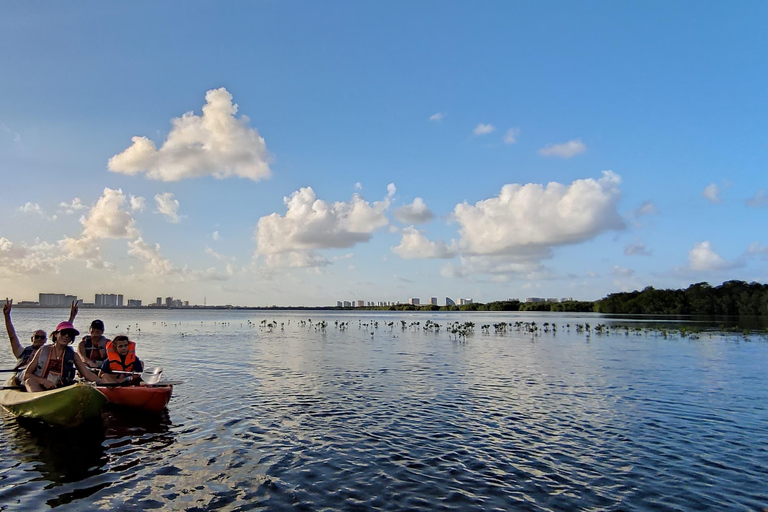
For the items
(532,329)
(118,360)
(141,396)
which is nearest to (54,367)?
(118,360)

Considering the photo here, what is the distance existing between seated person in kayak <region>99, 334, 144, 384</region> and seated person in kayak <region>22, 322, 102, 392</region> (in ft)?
3.15

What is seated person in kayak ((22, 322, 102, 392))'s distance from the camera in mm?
16922

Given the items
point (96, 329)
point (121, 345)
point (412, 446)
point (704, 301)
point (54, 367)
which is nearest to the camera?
point (412, 446)

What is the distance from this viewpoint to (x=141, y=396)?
17.4m

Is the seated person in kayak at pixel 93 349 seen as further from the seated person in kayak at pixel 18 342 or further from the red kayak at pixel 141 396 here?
the red kayak at pixel 141 396

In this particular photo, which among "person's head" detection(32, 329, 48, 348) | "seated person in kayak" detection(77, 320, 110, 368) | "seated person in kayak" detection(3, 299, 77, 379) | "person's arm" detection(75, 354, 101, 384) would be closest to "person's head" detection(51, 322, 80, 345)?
"seated person in kayak" detection(3, 299, 77, 379)

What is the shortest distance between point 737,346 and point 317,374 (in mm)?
42197

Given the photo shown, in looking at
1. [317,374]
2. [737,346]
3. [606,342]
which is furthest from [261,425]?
[737,346]

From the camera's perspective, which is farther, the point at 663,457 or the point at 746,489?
the point at 663,457

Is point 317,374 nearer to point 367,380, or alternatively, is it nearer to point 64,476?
point 367,380

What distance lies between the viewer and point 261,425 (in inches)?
655

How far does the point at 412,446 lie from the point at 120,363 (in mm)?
12161

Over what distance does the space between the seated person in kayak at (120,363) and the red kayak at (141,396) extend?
684 millimetres

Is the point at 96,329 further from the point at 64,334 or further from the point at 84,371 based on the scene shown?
the point at 64,334
